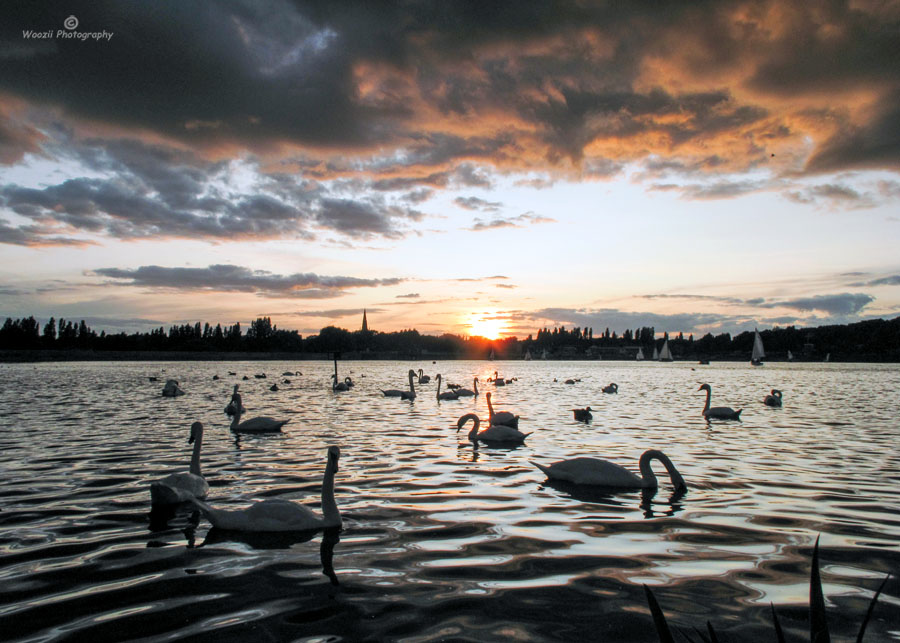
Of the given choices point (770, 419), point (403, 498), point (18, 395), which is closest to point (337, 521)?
point (403, 498)

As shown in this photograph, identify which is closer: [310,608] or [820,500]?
[310,608]

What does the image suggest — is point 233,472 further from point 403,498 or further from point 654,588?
point 654,588

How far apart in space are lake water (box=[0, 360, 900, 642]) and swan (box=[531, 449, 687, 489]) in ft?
0.86

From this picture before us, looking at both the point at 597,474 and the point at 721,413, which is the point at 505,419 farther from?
the point at 721,413

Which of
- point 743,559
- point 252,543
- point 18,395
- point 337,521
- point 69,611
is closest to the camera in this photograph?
point 69,611

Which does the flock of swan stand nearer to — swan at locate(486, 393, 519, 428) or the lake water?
the lake water

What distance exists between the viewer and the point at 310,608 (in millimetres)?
5438

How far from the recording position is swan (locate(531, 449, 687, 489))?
1031 centimetres

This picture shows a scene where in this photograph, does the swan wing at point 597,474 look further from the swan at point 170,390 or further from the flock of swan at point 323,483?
the swan at point 170,390

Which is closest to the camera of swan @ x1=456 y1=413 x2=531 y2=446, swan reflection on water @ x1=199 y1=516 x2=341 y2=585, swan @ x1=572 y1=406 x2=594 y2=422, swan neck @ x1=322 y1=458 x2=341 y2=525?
swan reflection on water @ x1=199 y1=516 x2=341 y2=585

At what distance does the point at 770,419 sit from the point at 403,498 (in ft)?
60.2

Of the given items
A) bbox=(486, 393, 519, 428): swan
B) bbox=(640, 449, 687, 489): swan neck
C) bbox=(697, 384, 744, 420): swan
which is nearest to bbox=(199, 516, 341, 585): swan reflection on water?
bbox=(640, 449, 687, 489): swan neck

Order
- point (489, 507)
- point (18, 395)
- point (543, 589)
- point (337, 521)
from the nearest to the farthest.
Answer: point (543, 589)
point (337, 521)
point (489, 507)
point (18, 395)

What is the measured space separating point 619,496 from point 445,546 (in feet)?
13.7
